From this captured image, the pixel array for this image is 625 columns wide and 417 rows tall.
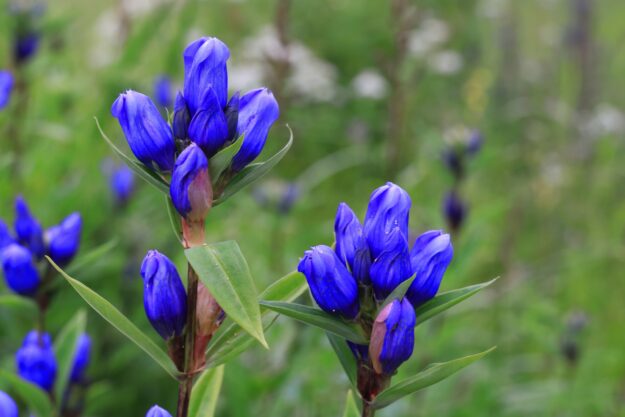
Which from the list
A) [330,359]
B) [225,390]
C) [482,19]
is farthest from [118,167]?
[482,19]

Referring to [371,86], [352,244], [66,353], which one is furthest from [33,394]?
[371,86]

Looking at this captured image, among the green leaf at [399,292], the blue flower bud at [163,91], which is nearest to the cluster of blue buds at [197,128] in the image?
the green leaf at [399,292]

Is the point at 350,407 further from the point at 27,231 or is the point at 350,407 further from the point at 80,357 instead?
the point at 27,231

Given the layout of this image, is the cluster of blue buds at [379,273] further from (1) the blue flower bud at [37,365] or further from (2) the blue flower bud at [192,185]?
(1) the blue flower bud at [37,365]

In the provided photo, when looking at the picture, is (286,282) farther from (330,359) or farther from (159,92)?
(159,92)

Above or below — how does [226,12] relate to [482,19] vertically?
above

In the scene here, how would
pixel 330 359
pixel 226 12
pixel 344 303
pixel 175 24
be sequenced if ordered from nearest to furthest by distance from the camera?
pixel 344 303 < pixel 330 359 < pixel 175 24 < pixel 226 12
